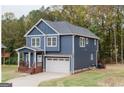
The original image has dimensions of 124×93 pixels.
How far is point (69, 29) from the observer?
1548cm

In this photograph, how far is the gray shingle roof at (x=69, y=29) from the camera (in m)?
15.3

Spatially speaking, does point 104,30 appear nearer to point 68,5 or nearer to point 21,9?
point 68,5

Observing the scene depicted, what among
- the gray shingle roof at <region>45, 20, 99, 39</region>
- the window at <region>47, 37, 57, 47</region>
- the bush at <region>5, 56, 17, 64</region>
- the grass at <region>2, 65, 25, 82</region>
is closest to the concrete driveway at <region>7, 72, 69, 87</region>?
the grass at <region>2, 65, 25, 82</region>

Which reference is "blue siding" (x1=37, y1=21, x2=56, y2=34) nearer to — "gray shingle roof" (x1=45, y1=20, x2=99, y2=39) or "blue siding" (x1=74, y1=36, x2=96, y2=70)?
"gray shingle roof" (x1=45, y1=20, x2=99, y2=39)

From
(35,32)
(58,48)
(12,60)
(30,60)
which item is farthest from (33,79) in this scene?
(35,32)

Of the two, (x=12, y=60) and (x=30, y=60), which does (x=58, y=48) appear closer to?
(x=30, y=60)

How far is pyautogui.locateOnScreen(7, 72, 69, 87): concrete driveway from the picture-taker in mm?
14931

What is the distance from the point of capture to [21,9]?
1504 cm

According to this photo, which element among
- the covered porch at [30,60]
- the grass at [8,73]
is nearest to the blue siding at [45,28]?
the covered porch at [30,60]

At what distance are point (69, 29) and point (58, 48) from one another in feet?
1.68

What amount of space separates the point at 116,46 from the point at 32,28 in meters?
1.96
